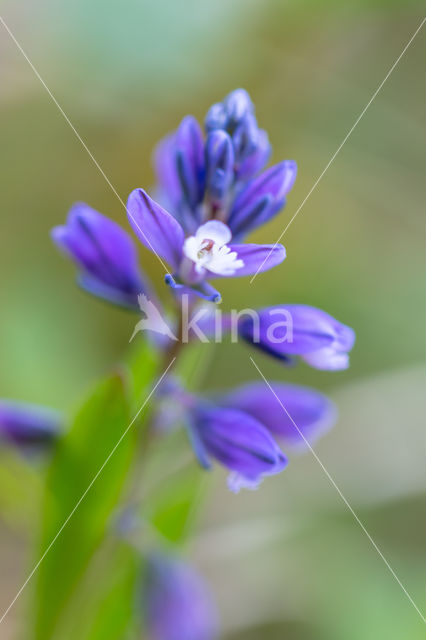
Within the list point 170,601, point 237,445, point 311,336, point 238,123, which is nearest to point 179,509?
point 170,601

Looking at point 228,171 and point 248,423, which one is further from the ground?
point 228,171

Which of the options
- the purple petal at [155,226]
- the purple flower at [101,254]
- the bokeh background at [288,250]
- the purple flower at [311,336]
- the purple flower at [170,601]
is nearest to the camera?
the purple petal at [155,226]

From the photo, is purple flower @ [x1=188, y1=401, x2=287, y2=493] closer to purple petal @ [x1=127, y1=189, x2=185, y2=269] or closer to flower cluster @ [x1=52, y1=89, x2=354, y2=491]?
flower cluster @ [x1=52, y1=89, x2=354, y2=491]

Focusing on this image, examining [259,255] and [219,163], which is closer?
[259,255]

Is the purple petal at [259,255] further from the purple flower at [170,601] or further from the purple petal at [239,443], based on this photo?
the purple flower at [170,601]

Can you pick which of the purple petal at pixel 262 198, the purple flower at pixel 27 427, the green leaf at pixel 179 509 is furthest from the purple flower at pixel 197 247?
the green leaf at pixel 179 509

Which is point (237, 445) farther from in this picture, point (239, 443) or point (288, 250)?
point (288, 250)

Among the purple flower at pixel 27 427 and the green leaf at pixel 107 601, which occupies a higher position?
the purple flower at pixel 27 427

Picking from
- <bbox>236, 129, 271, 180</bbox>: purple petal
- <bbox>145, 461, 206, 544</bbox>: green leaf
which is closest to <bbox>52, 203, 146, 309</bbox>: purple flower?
<bbox>236, 129, 271, 180</bbox>: purple petal
